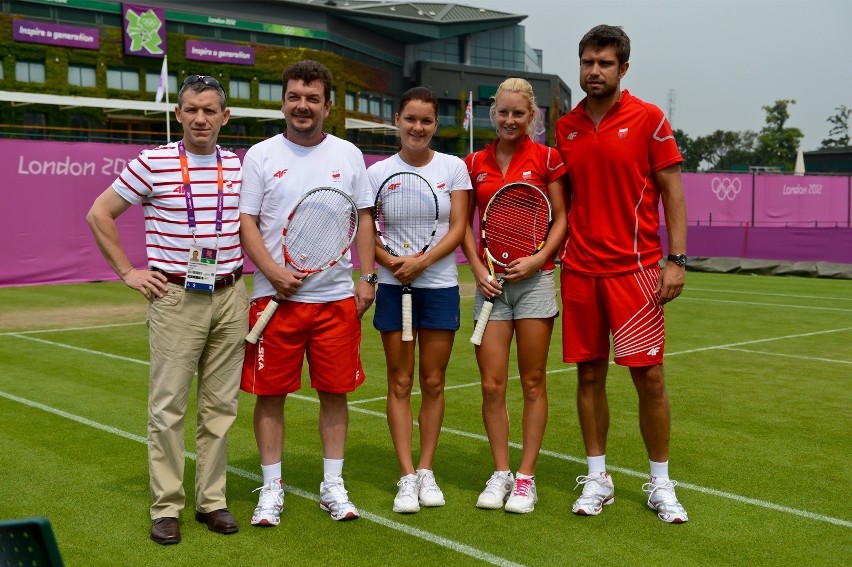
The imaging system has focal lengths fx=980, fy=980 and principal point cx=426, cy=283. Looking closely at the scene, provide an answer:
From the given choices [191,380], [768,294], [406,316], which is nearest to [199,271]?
[191,380]

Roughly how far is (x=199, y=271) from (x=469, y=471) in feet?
7.53

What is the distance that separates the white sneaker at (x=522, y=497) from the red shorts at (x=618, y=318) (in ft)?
2.37

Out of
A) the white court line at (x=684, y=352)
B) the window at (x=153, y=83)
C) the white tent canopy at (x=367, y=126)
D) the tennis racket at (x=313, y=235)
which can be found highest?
the window at (x=153, y=83)

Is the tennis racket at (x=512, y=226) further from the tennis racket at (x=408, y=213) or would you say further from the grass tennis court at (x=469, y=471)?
the grass tennis court at (x=469, y=471)

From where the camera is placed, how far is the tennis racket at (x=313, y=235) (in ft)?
16.6

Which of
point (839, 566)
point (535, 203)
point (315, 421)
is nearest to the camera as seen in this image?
point (839, 566)

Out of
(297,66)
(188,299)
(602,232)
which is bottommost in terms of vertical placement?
(188,299)

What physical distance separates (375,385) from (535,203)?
4.24 meters

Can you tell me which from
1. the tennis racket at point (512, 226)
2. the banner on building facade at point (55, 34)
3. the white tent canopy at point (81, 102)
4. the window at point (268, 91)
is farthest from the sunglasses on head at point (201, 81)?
the window at point (268, 91)

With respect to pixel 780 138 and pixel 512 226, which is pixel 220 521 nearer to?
pixel 512 226

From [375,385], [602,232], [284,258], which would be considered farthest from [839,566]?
[375,385]

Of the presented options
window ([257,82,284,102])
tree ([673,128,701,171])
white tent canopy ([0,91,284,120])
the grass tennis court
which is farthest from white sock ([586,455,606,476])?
tree ([673,128,701,171])

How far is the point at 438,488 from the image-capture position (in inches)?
217

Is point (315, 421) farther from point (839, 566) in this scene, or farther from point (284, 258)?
point (839, 566)
